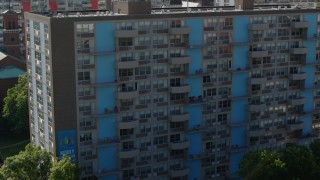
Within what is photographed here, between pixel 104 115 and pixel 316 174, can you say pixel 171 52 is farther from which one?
pixel 316 174

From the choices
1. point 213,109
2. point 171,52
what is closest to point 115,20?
point 171,52

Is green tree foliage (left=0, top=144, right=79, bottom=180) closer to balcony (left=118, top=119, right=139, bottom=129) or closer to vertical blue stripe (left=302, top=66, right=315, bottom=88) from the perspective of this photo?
balcony (left=118, top=119, right=139, bottom=129)

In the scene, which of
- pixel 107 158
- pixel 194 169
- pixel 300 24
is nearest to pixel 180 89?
pixel 194 169

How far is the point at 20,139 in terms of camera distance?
395 feet

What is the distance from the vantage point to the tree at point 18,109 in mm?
117250

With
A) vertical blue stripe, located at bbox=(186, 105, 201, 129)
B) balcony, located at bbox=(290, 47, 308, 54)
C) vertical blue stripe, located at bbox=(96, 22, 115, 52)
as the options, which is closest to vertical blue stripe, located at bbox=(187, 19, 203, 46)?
vertical blue stripe, located at bbox=(186, 105, 201, 129)

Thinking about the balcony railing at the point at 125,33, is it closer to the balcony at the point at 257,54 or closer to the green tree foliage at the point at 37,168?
the green tree foliage at the point at 37,168

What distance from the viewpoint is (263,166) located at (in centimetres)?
7381

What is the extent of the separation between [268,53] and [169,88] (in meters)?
18.5

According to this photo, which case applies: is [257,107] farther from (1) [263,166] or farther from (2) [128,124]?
(2) [128,124]

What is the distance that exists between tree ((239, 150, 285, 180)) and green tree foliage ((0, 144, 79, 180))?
80.1 ft

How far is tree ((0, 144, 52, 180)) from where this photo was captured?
69.8 meters

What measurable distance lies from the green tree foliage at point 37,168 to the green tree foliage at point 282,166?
81.2 feet

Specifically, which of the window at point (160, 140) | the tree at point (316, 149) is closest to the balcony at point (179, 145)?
the window at point (160, 140)
